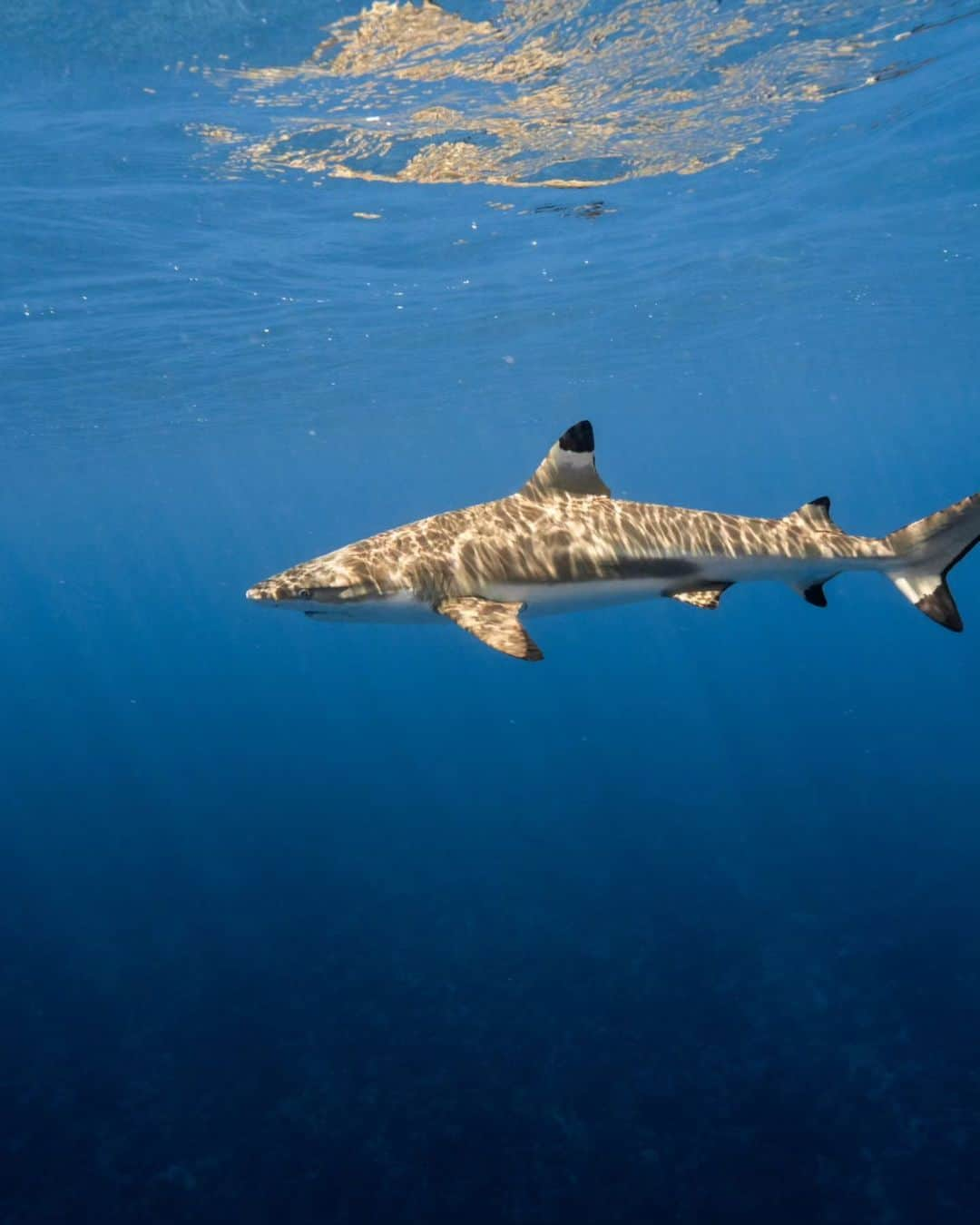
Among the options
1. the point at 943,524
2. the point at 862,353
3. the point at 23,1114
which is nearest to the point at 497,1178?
the point at 23,1114

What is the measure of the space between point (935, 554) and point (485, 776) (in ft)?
71.1

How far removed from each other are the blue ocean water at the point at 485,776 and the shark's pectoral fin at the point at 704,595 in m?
8.11

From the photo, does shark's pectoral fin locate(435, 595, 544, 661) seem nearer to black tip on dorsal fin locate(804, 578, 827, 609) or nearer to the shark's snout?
the shark's snout

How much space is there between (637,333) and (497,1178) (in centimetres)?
3457

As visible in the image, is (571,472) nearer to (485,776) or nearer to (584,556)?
(584,556)

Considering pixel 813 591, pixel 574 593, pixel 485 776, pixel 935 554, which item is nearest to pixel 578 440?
pixel 574 593

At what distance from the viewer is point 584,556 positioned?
330 inches

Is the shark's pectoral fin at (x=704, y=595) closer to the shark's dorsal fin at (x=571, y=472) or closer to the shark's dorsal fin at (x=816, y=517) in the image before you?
the shark's dorsal fin at (x=816, y=517)

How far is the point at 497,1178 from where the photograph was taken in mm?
12039

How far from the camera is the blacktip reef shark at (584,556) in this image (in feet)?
26.3

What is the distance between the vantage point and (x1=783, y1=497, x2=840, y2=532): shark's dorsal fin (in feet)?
29.3

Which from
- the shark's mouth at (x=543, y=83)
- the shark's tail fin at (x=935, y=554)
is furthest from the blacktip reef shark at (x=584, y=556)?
the shark's mouth at (x=543, y=83)

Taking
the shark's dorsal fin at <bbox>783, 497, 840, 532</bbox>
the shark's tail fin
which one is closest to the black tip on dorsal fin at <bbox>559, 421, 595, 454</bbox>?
the shark's dorsal fin at <bbox>783, 497, 840, 532</bbox>

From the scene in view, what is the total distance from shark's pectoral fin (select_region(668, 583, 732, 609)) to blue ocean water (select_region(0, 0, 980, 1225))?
319 inches
